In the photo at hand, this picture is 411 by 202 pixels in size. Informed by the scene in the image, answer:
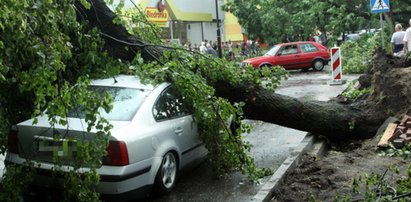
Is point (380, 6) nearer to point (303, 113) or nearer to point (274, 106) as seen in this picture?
point (303, 113)

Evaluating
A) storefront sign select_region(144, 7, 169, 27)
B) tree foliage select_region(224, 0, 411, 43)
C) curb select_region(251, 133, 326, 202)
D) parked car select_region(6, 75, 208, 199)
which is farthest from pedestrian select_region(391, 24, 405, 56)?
storefront sign select_region(144, 7, 169, 27)

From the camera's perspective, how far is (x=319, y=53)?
22500mm

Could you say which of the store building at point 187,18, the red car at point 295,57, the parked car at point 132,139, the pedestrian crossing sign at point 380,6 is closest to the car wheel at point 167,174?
the parked car at point 132,139

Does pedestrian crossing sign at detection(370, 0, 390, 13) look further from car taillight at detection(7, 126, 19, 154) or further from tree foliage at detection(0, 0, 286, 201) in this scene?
car taillight at detection(7, 126, 19, 154)

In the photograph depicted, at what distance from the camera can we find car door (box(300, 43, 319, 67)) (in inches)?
875

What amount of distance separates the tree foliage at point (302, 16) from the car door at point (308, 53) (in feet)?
4.62

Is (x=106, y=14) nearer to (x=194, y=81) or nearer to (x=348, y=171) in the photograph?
(x=194, y=81)

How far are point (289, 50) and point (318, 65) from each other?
1772 mm

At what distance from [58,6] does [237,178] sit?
10.6ft

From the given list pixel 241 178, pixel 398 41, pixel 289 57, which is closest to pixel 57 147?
pixel 241 178

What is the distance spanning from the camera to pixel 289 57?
21922mm

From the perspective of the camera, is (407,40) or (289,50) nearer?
(407,40)

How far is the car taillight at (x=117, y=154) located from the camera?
490 centimetres

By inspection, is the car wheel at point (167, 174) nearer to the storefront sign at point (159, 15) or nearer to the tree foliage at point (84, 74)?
the tree foliage at point (84, 74)
